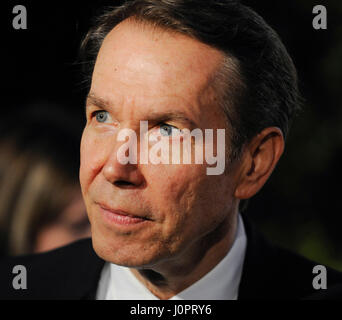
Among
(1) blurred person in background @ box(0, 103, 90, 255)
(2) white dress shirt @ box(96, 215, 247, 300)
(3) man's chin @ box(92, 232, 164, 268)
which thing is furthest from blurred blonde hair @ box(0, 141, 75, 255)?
(3) man's chin @ box(92, 232, 164, 268)

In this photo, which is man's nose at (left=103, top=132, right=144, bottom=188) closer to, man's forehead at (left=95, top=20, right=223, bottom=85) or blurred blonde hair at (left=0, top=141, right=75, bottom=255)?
man's forehead at (left=95, top=20, right=223, bottom=85)

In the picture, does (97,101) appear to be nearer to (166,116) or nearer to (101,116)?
(101,116)

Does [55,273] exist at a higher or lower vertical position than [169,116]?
lower

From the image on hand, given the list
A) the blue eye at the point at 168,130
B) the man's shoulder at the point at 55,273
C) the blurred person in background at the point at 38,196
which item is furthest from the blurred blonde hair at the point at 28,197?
the blue eye at the point at 168,130

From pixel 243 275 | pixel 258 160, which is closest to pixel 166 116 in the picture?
pixel 258 160

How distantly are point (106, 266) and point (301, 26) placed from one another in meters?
2.91

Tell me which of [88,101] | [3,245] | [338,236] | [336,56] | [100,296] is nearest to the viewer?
[88,101]

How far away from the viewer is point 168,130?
7.73 feet

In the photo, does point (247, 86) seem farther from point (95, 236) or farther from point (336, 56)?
point (336, 56)

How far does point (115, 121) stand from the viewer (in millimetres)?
2406

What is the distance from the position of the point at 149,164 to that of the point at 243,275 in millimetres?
732

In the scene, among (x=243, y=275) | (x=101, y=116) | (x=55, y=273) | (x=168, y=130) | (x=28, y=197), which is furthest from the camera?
(x=28, y=197)

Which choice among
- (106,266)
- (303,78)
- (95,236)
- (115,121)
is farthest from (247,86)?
(303,78)

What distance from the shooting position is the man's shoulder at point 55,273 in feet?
9.24
